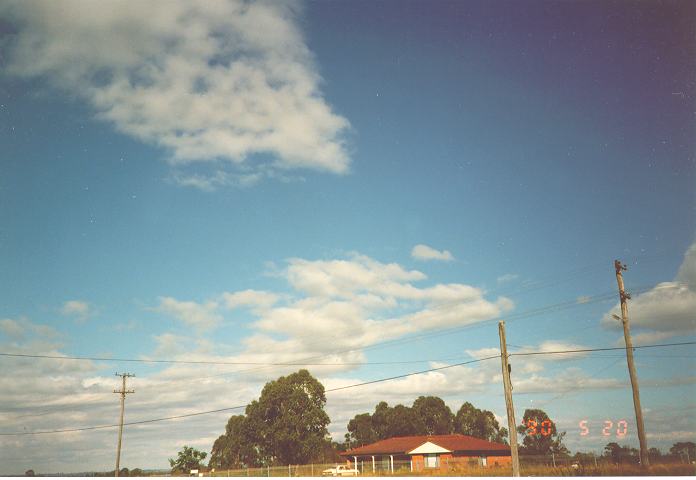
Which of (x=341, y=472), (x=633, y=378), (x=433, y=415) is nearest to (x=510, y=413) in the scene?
(x=633, y=378)

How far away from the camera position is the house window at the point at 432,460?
204 feet

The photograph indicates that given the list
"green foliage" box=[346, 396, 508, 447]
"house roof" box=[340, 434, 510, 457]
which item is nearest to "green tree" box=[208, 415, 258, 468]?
"house roof" box=[340, 434, 510, 457]

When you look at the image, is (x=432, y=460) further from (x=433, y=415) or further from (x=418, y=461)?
(x=433, y=415)

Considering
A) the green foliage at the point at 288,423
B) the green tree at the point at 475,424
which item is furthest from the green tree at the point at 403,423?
the green foliage at the point at 288,423

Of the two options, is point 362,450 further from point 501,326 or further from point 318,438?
point 501,326

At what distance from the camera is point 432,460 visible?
6294cm

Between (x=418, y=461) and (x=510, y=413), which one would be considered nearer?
(x=510, y=413)

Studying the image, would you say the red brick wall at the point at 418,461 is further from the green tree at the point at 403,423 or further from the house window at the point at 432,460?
the green tree at the point at 403,423

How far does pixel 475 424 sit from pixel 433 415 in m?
11.7

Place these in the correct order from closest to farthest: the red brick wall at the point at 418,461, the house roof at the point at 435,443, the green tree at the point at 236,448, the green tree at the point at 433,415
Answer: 1. the red brick wall at the point at 418,461
2. the house roof at the point at 435,443
3. the green tree at the point at 236,448
4. the green tree at the point at 433,415

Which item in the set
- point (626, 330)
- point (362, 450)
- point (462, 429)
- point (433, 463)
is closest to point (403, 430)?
point (462, 429)

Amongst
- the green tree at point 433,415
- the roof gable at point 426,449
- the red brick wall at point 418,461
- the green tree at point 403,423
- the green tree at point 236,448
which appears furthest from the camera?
the green tree at point 433,415

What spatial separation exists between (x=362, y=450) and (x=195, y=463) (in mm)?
32913

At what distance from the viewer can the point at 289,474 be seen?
60125 millimetres
